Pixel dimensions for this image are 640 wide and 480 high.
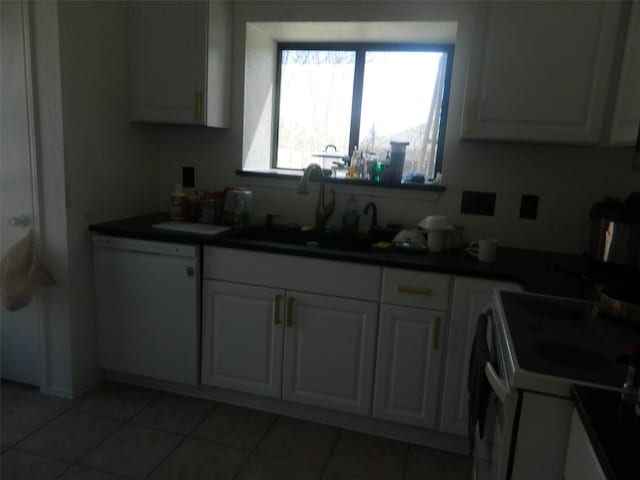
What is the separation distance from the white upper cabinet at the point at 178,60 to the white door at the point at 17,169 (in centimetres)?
55

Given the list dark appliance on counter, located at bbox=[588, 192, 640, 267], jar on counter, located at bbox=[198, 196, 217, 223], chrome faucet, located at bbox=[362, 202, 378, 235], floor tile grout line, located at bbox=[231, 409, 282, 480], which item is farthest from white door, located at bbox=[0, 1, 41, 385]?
dark appliance on counter, located at bbox=[588, 192, 640, 267]

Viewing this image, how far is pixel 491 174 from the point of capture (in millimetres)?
2389

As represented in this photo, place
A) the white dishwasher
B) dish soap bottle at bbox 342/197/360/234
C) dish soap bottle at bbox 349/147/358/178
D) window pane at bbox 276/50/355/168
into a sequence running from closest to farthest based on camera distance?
1. the white dishwasher
2. dish soap bottle at bbox 342/197/360/234
3. dish soap bottle at bbox 349/147/358/178
4. window pane at bbox 276/50/355/168

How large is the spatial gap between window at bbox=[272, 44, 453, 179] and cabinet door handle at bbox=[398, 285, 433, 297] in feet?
2.91

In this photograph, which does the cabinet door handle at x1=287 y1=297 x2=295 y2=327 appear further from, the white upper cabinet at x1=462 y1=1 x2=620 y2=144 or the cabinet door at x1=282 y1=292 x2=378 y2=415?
the white upper cabinet at x1=462 y1=1 x2=620 y2=144

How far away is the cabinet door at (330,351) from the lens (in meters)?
2.09

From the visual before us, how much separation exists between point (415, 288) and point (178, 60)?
67.9 inches

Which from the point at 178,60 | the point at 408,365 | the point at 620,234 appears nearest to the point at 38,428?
the point at 408,365

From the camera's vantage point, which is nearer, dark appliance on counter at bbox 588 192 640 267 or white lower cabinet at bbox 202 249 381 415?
dark appliance on counter at bbox 588 192 640 267

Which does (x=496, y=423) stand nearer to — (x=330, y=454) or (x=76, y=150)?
(x=330, y=454)

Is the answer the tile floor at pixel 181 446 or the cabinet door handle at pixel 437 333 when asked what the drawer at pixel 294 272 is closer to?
the cabinet door handle at pixel 437 333

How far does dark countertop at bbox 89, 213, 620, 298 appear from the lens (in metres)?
1.79

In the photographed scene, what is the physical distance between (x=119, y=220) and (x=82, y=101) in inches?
25.6

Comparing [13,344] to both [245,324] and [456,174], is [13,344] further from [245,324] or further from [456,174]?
[456,174]
